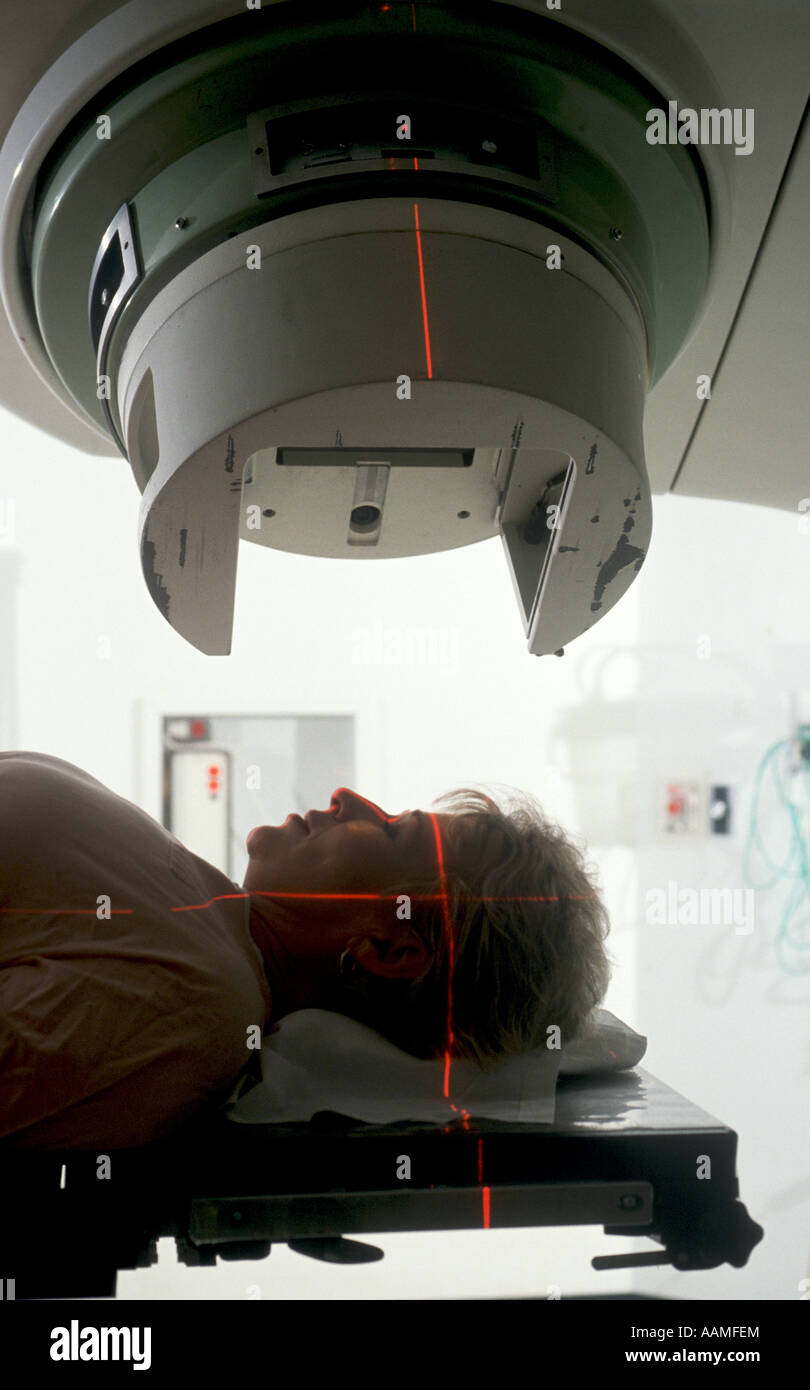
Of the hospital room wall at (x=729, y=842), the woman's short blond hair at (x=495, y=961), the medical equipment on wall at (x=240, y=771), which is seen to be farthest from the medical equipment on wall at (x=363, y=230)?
the hospital room wall at (x=729, y=842)

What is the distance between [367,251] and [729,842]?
1830 mm

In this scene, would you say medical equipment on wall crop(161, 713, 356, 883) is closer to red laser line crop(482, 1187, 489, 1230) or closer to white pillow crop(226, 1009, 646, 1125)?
white pillow crop(226, 1009, 646, 1125)

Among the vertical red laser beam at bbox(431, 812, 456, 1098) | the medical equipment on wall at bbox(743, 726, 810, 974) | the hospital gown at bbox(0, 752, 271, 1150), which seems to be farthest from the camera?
the medical equipment on wall at bbox(743, 726, 810, 974)

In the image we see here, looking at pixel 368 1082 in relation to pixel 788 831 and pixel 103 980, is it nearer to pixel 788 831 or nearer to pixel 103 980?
pixel 103 980

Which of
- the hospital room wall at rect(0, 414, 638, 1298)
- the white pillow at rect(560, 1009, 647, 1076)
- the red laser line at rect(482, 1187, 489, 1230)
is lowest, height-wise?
the red laser line at rect(482, 1187, 489, 1230)

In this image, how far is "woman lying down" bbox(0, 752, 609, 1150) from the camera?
24.3 inches

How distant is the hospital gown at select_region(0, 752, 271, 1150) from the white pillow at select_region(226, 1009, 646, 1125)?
0.03 m

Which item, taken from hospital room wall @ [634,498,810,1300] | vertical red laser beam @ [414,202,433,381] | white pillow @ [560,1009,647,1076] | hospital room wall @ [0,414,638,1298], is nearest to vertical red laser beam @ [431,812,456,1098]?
white pillow @ [560,1009,647,1076]

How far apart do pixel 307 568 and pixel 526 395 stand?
114 centimetres

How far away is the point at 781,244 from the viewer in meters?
0.55

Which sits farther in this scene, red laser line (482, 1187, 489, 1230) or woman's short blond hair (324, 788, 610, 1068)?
woman's short blond hair (324, 788, 610, 1068)

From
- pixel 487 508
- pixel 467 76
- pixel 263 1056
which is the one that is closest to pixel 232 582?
pixel 487 508

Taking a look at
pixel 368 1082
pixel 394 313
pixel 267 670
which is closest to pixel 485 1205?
pixel 368 1082

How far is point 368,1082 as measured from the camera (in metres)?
0.74
